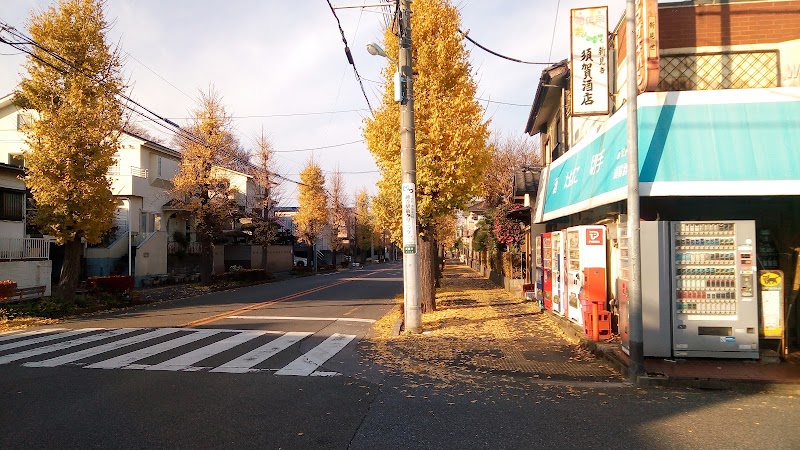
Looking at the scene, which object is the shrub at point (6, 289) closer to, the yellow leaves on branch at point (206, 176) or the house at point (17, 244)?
the house at point (17, 244)

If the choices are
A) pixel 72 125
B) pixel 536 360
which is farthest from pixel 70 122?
pixel 536 360

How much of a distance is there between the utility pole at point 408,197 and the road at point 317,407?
6.32 feet

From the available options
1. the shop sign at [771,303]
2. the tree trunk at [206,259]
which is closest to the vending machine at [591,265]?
the shop sign at [771,303]

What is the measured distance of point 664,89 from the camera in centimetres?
951

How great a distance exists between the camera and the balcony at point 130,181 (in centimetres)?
2806

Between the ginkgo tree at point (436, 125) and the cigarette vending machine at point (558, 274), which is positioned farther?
the ginkgo tree at point (436, 125)

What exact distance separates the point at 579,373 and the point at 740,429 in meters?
2.49

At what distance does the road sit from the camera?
481cm

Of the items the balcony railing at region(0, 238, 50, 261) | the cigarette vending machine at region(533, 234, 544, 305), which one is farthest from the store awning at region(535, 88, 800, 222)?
the balcony railing at region(0, 238, 50, 261)

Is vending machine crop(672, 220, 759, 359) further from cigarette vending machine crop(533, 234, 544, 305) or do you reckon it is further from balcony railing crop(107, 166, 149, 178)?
balcony railing crop(107, 166, 149, 178)

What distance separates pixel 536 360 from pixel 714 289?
2.89m

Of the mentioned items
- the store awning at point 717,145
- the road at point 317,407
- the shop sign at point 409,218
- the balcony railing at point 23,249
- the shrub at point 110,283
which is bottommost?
the road at point 317,407

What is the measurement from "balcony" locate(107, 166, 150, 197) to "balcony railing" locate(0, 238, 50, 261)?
317 inches

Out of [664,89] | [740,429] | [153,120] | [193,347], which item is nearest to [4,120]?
[153,120]
